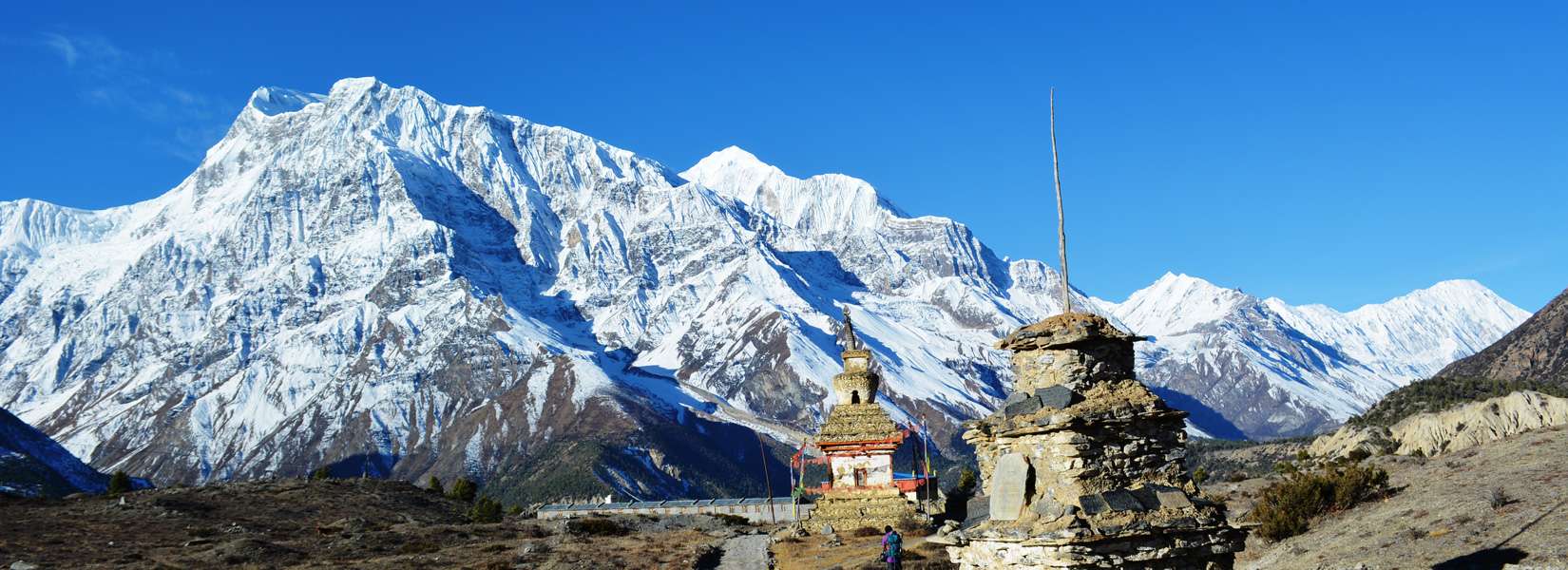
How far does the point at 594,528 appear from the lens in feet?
A: 182

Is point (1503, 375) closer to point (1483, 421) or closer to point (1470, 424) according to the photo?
point (1483, 421)

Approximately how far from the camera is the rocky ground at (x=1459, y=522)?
73.2 feet

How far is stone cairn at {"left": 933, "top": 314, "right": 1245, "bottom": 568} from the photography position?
1464 centimetres

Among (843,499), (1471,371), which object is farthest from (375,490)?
(1471,371)

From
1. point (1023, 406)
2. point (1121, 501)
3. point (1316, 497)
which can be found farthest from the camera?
point (1316, 497)

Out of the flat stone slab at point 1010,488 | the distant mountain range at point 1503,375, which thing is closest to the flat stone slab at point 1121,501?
the flat stone slab at point 1010,488

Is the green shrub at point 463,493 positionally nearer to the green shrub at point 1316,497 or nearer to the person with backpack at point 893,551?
the person with backpack at point 893,551

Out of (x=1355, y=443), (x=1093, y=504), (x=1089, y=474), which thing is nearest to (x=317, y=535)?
(x=1089, y=474)

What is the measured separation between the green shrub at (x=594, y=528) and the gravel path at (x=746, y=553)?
25.1ft

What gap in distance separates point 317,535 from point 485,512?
18.7 meters

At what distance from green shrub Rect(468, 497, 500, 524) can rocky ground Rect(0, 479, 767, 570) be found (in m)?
1.18

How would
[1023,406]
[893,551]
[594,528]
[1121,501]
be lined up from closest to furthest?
[1121,501] → [1023,406] → [893,551] → [594,528]

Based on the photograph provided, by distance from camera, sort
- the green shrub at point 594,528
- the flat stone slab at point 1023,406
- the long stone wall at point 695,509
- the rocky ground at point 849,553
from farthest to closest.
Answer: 1. the long stone wall at point 695,509
2. the green shrub at point 594,528
3. the rocky ground at point 849,553
4. the flat stone slab at point 1023,406

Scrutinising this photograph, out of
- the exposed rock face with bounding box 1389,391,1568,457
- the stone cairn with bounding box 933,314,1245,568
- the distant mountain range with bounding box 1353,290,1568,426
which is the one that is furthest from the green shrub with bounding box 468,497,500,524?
the distant mountain range with bounding box 1353,290,1568,426
